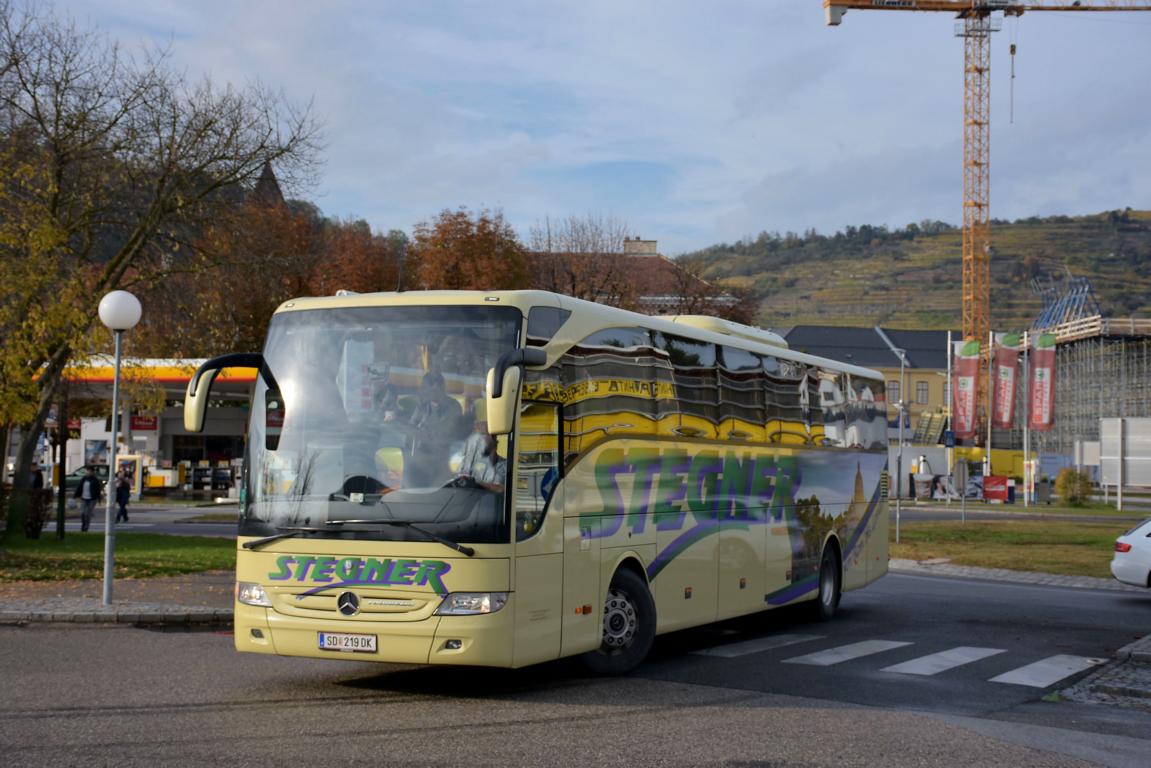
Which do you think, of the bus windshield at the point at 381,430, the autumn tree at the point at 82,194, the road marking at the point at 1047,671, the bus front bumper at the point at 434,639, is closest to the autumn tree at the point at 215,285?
the autumn tree at the point at 82,194

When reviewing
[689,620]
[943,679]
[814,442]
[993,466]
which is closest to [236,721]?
[689,620]

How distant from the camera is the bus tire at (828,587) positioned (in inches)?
664

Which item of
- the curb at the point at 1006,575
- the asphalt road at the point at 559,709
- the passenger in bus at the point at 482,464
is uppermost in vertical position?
the passenger in bus at the point at 482,464

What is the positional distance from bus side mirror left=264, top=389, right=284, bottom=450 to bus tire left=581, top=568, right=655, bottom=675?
3.12 m

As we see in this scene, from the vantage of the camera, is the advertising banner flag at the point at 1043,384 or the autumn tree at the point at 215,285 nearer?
the autumn tree at the point at 215,285

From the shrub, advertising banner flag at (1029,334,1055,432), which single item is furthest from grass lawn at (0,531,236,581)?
advertising banner flag at (1029,334,1055,432)

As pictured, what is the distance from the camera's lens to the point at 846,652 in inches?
536

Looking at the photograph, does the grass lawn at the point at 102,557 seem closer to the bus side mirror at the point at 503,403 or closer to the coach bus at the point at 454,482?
the coach bus at the point at 454,482

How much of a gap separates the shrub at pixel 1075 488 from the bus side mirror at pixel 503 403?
54293 millimetres

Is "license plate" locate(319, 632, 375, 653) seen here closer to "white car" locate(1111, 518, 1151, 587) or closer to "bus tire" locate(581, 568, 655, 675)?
"bus tire" locate(581, 568, 655, 675)

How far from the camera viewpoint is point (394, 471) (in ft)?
32.4

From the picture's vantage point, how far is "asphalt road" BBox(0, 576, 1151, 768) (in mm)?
8023

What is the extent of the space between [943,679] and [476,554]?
4.77m

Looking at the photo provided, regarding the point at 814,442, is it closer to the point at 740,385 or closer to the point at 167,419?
the point at 740,385
